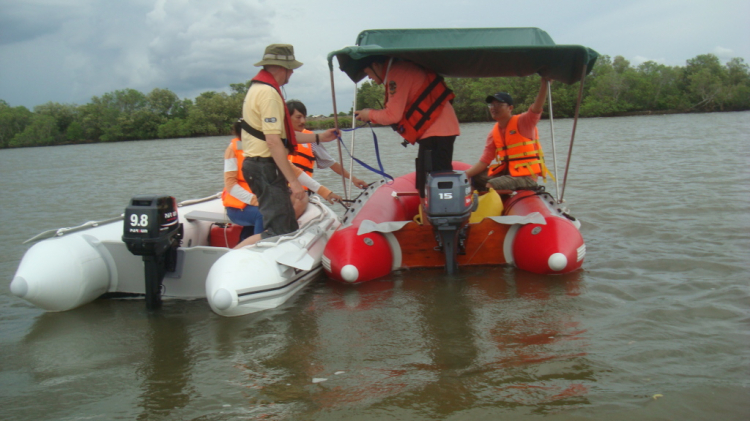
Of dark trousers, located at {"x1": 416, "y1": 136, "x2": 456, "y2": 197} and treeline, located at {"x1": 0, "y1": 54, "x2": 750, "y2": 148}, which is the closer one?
dark trousers, located at {"x1": 416, "y1": 136, "x2": 456, "y2": 197}

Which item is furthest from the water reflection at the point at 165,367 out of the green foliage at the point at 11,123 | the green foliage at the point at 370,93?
the green foliage at the point at 11,123

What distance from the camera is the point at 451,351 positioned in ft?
9.66

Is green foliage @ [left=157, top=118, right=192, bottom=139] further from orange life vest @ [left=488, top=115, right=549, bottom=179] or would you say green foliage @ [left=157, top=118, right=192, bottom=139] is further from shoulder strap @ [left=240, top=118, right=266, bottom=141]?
shoulder strap @ [left=240, top=118, right=266, bottom=141]

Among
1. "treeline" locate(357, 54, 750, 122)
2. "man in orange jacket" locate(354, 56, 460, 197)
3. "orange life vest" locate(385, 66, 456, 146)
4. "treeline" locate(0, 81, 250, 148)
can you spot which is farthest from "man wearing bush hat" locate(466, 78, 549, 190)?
"treeline" locate(0, 81, 250, 148)

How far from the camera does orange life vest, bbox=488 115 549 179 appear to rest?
545 cm

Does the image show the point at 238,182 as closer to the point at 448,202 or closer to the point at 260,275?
the point at 260,275

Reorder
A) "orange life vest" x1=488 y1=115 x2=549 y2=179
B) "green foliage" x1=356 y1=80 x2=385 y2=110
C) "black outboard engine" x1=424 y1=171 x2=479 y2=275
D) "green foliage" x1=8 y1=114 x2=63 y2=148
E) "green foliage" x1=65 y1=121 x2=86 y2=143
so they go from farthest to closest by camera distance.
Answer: "green foliage" x1=65 y1=121 x2=86 y2=143
"green foliage" x1=8 y1=114 x2=63 y2=148
"green foliage" x1=356 y1=80 x2=385 y2=110
"orange life vest" x1=488 y1=115 x2=549 y2=179
"black outboard engine" x1=424 y1=171 x2=479 y2=275

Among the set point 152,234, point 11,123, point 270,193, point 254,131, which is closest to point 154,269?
point 152,234

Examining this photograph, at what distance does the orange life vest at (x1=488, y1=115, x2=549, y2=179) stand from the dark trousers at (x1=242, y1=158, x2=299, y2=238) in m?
2.51

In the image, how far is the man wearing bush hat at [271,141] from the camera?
370 centimetres

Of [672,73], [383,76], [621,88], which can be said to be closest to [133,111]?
[621,88]

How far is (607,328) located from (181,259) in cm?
292

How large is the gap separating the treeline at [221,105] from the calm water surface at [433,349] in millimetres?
41882

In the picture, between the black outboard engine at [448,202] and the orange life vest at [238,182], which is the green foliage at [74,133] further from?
the black outboard engine at [448,202]
